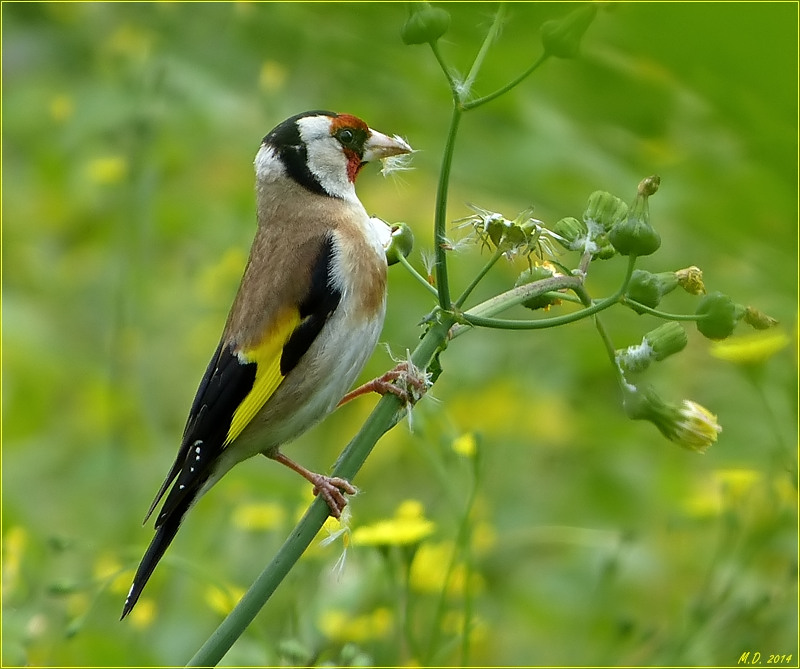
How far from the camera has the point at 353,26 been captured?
3.27m

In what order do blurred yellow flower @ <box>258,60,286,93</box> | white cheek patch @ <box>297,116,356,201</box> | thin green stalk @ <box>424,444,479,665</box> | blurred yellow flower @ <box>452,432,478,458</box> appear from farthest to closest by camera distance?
blurred yellow flower @ <box>258,60,286,93</box>, white cheek patch @ <box>297,116,356,201</box>, blurred yellow flower @ <box>452,432,478,458</box>, thin green stalk @ <box>424,444,479,665</box>

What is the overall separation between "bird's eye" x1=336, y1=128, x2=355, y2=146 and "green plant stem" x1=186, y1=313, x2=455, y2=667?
4.44 ft

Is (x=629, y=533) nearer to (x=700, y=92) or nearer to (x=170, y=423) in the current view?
(x=700, y=92)

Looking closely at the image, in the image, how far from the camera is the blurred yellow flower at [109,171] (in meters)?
3.41

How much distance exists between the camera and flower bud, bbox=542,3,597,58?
1.56 m

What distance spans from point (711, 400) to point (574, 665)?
1181 millimetres

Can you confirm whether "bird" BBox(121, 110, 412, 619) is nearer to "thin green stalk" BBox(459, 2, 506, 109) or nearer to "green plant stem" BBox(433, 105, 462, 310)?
"green plant stem" BBox(433, 105, 462, 310)

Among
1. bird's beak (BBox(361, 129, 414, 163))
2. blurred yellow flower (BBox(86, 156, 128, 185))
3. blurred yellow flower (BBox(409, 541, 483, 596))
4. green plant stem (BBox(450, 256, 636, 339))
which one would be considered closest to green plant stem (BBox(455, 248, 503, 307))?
green plant stem (BBox(450, 256, 636, 339))

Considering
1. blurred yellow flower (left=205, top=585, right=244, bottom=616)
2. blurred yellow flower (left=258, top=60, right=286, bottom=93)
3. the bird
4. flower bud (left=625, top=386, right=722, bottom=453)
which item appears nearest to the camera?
flower bud (left=625, top=386, right=722, bottom=453)

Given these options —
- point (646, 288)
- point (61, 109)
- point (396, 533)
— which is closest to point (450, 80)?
point (646, 288)

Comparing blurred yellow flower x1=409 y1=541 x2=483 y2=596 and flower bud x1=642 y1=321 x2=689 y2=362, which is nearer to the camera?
flower bud x1=642 y1=321 x2=689 y2=362

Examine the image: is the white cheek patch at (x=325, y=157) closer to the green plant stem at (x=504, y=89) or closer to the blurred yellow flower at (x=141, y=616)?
the blurred yellow flower at (x=141, y=616)

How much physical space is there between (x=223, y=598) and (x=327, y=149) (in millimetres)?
1232

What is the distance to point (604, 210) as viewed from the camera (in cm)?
162
